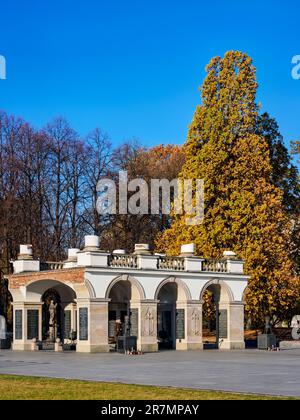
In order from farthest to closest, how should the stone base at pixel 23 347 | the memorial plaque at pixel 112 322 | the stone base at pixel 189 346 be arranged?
the memorial plaque at pixel 112 322 < the stone base at pixel 23 347 < the stone base at pixel 189 346

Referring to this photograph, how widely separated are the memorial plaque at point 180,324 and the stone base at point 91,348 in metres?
5.27

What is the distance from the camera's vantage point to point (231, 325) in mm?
48125

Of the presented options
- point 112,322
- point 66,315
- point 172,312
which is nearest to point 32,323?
point 66,315

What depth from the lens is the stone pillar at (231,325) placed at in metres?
47.9

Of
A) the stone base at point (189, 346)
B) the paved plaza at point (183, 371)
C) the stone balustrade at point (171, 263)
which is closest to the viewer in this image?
the paved plaza at point (183, 371)

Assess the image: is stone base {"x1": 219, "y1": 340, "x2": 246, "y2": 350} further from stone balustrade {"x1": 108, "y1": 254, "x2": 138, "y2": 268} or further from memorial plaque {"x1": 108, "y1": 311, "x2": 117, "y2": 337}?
stone balustrade {"x1": 108, "y1": 254, "x2": 138, "y2": 268}

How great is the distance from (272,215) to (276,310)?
244 inches

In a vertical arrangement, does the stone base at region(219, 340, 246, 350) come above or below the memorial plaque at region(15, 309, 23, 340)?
below

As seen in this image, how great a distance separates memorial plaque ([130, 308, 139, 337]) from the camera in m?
44.0

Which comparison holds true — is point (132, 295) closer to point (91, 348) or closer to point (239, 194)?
point (91, 348)

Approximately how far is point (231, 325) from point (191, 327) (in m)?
3.05

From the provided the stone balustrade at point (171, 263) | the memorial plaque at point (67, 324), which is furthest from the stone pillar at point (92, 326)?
the memorial plaque at point (67, 324)

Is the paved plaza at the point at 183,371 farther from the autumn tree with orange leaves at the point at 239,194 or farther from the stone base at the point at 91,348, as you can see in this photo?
the autumn tree with orange leaves at the point at 239,194

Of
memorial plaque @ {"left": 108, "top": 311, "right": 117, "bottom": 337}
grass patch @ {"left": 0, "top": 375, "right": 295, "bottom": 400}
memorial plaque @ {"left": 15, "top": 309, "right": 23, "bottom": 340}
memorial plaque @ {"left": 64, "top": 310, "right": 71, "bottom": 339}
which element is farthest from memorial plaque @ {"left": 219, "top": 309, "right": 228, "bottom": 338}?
grass patch @ {"left": 0, "top": 375, "right": 295, "bottom": 400}
